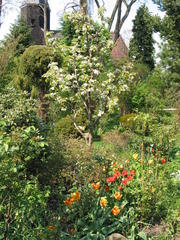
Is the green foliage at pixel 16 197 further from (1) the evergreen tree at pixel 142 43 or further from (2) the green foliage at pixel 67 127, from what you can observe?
(1) the evergreen tree at pixel 142 43

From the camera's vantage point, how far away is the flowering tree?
6.43 meters

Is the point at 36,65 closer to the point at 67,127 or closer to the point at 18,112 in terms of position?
the point at 67,127

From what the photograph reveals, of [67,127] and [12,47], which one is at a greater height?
[12,47]

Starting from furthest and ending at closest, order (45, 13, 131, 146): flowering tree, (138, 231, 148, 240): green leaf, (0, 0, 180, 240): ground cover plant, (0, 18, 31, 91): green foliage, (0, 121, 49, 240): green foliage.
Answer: (0, 18, 31, 91): green foliage < (45, 13, 131, 146): flowering tree < (138, 231, 148, 240): green leaf < (0, 0, 180, 240): ground cover plant < (0, 121, 49, 240): green foliage

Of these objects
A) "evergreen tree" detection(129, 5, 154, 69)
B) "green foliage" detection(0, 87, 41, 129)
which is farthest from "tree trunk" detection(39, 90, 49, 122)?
"evergreen tree" detection(129, 5, 154, 69)

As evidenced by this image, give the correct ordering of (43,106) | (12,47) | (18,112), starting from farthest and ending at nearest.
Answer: (12,47) → (43,106) → (18,112)

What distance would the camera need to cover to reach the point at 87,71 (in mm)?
6793

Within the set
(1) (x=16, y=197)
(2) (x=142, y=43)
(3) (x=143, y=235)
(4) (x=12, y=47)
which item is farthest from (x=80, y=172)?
(2) (x=142, y=43)

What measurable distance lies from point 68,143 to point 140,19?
18.8 meters

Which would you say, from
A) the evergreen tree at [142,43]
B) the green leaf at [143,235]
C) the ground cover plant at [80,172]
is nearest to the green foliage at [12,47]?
the ground cover plant at [80,172]

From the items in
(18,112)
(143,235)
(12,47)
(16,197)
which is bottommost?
(143,235)

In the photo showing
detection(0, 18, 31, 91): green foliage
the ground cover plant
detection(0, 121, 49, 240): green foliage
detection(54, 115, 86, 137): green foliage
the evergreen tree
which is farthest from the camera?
the evergreen tree

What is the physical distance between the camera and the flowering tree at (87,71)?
643cm

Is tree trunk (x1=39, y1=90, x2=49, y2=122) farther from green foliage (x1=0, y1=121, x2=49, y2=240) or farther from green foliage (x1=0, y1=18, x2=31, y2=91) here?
green foliage (x1=0, y1=121, x2=49, y2=240)
